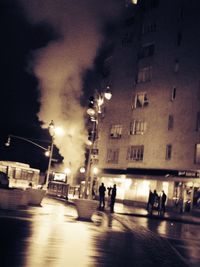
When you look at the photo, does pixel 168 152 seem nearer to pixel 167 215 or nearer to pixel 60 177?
pixel 167 215

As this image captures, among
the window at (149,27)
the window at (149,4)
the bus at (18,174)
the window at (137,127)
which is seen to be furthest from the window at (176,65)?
the bus at (18,174)

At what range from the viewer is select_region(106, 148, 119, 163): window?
5488 cm

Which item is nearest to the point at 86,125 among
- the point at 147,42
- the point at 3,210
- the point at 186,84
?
the point at 147,42

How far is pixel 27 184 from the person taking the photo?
5159 cm

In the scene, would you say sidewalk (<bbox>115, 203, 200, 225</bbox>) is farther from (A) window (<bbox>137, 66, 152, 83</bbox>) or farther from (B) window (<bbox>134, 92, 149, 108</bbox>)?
(A) window (<bbox>137, 66, 152, 83</bbox>)

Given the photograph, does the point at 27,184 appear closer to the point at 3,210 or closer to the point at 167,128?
the point at 167,128

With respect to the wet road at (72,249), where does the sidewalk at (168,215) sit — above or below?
above

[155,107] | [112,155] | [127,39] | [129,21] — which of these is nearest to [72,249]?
[155,107]

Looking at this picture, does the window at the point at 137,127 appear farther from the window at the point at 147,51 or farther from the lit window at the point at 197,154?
the lit window at the point at 197,154

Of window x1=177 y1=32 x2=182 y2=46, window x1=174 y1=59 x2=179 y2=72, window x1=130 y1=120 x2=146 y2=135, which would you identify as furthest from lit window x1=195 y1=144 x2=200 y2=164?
window x1=177 y1=32 x2=182 y2=46

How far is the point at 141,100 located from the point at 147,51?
5.88 m

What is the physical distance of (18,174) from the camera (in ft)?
163

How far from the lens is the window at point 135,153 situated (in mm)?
50781

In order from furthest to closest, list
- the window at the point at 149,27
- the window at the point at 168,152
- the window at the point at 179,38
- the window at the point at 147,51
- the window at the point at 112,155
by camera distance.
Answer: the window at the point at 112,155
the window at the point at 149,27
the window at the point at 147,51
the window at the point at 179,38
the window at the point at 168,152
